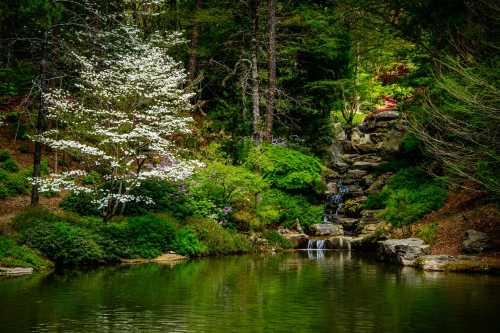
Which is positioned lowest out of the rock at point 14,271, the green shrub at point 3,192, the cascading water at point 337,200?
the rock at point 14,271

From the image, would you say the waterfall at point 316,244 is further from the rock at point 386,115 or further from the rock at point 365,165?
the rock at point 386,115

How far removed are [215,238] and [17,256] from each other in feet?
24.0

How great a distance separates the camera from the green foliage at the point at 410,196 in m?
23.6

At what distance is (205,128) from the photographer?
28406 mm

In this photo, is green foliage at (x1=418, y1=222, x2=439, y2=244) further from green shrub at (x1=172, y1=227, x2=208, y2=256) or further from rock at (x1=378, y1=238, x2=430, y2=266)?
green shrub at (x1=172, y1=227, x2=208, y2=256)

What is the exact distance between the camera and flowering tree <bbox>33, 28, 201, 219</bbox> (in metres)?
19.9

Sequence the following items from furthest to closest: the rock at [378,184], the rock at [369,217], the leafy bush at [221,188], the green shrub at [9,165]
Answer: the rock at [378,184]
the rock at [369,217]
the green shrub at [9,165]
the leafy bush at [221,188]

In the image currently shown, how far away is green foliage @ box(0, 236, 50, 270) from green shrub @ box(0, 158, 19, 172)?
7.77m

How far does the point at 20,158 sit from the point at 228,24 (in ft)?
39.8

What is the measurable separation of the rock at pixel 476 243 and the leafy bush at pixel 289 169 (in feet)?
30.2

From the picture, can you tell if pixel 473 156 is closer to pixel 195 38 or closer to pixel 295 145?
pixel 295 145

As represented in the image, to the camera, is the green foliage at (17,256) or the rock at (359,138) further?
the rock at (359,138)

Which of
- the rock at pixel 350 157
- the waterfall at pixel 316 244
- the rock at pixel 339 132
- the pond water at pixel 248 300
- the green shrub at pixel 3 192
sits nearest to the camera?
the pond water at pixel 248 300

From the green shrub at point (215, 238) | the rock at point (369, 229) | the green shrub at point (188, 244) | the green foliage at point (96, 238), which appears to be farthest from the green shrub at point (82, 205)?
the rock at point (369, 229)
